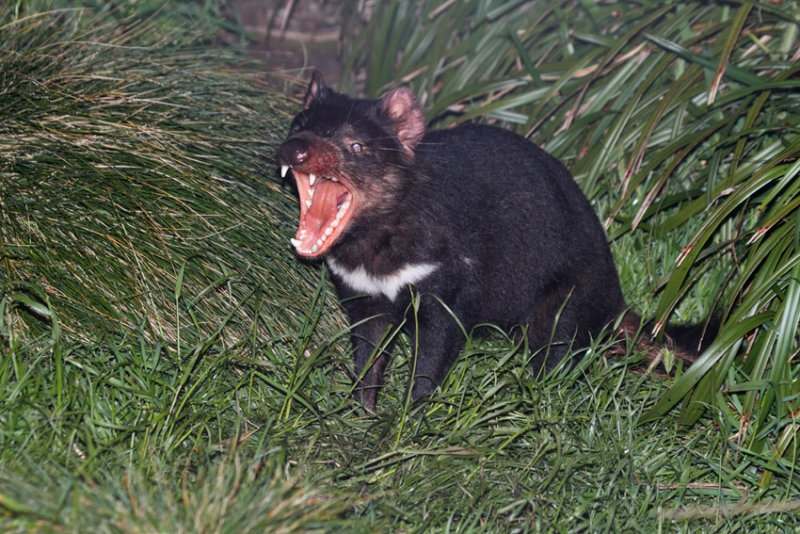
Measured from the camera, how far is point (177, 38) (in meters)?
4.27

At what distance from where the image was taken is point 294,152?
248 centimetres

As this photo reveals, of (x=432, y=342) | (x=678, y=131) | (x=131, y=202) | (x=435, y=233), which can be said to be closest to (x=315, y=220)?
(x=435, y=233)

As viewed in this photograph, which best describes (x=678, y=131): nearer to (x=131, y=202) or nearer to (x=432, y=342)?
(x=432, y=342)

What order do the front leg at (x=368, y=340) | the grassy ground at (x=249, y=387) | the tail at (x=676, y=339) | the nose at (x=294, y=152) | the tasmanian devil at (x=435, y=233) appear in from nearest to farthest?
1. the grassy ground at (x=249, y=387)
2. the nose at (x=294, y=152)
3. the tasmanian devil at (x=435, y=233)
4. the front leg at (x=368, y=340)
5. the tail at (x=676, y=339)

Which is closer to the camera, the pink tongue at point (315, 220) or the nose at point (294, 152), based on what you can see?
the nose at point (294, 152)

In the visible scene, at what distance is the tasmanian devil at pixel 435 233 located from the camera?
2645mm

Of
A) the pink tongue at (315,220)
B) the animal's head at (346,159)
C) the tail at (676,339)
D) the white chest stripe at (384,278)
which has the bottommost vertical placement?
the tail at (676,339)

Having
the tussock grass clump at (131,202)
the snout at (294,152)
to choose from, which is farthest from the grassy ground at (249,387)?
the snout at (294,152)

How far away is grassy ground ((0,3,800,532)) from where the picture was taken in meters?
2.21

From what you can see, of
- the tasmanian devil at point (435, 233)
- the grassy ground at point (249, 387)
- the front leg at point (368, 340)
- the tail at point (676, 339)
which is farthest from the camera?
the tail at point (676, 339)

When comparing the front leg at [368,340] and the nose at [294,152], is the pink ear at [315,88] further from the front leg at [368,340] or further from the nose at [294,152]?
the front leg at [368,340]

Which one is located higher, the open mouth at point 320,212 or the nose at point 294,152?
the nose at point 294,152

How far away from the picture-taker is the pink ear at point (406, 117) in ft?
8.83

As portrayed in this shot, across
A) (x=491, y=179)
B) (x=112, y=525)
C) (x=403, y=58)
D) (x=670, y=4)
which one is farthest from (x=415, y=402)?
(x=403, y=58)
